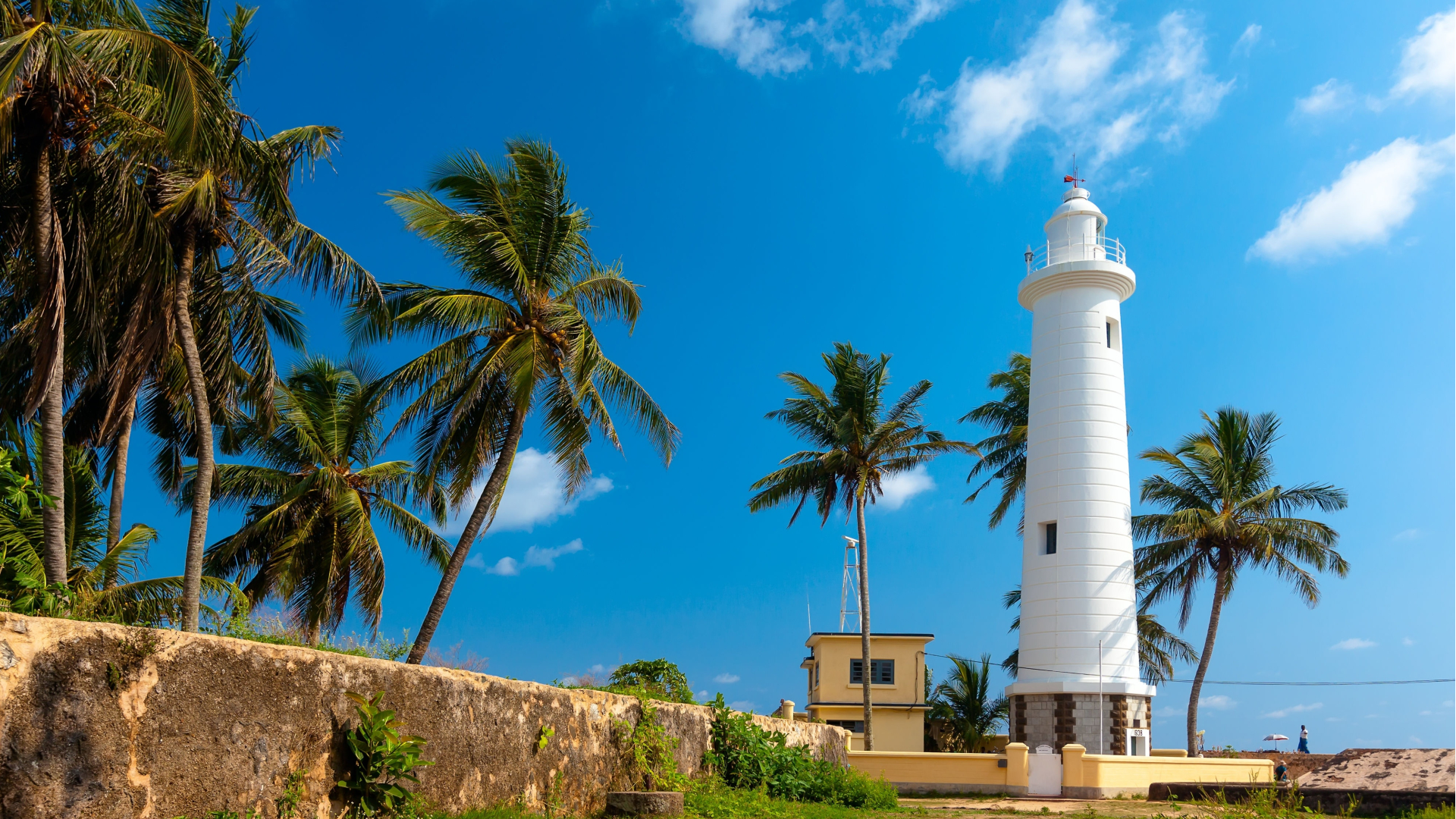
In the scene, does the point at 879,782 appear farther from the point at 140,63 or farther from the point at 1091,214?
the point at 1091,214

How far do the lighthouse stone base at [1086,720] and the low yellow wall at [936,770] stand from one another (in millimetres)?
2367

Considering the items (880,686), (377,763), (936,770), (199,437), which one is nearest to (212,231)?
(199,437)

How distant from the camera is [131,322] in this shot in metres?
14.2

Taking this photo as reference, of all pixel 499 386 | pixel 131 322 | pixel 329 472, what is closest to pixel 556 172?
pixel 499 386

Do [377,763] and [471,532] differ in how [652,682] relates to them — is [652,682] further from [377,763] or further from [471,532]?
[377,763]

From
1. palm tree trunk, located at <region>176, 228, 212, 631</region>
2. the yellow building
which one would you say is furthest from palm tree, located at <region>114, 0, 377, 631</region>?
the yellow building

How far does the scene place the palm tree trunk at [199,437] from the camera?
45.0 ft

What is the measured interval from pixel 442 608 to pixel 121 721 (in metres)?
10.0

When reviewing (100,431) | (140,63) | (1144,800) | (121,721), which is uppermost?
(140,63)

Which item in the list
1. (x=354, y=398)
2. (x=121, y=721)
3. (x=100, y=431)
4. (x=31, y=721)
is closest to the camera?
(x=31, y=721)

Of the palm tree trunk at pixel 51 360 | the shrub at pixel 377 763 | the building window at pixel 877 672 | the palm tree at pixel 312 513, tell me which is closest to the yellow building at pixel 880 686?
the building window at pixel 877 672

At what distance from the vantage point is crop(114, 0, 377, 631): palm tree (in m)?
13.8

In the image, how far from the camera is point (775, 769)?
556 inches

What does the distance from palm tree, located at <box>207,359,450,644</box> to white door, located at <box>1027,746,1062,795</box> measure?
15.3 meters
